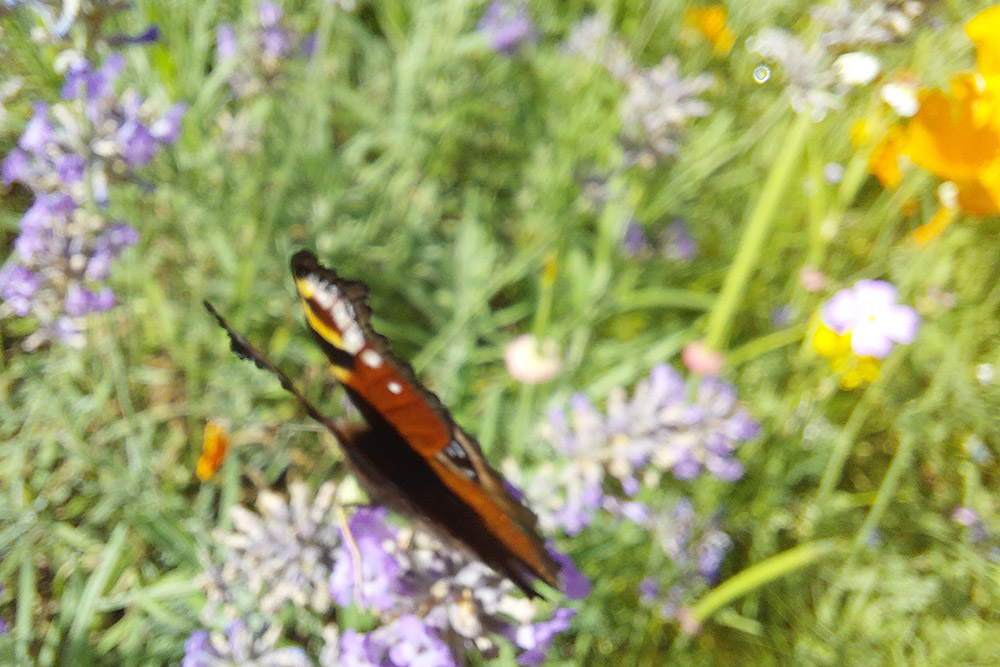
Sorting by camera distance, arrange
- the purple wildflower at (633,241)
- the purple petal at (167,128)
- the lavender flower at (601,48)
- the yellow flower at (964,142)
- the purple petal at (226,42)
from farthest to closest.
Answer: the purple wildflower at (633,241)
the lavender flower at (601,48)
the purple petal at (226,42)
the purple petal at (167,128)
the yellow flower at (964,142)

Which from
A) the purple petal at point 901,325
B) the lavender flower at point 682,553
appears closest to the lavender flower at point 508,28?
the purple petal at point 901,325

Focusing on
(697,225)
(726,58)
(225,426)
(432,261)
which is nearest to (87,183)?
(225,426)

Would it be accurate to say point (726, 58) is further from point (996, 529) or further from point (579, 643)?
point (579, 643)

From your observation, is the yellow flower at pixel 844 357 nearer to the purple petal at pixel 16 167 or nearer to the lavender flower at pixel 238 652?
the lavender flower at pixel 238 652

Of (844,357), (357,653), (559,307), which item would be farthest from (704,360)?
(357,653)

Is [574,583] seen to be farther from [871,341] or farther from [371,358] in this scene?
[871,341]

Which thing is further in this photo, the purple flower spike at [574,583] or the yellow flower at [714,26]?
the yellow flower at [714,26]
